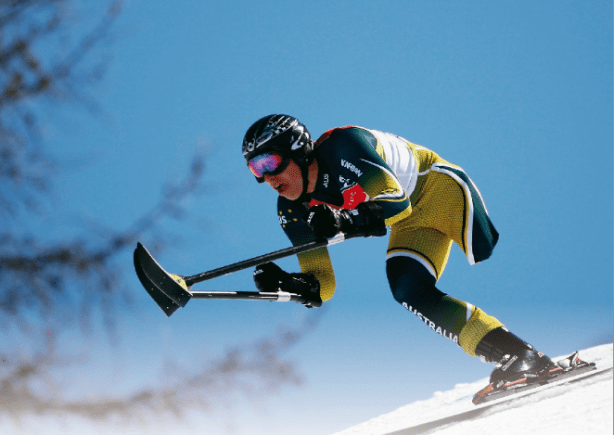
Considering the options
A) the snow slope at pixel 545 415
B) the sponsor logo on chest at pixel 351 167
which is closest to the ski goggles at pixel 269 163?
the sponsor logo on chest at pixel 351 167

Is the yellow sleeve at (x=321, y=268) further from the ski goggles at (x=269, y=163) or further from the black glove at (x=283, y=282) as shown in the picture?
the ski goggles at (x=269, y=163)

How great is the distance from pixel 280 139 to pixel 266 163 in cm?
19

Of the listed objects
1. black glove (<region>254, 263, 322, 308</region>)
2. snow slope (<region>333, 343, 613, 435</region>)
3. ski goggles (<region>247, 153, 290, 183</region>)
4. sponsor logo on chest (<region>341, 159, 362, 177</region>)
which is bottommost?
snow slope (<region>333, 343, 613, 435</region>)

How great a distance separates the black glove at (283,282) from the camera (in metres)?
4.03

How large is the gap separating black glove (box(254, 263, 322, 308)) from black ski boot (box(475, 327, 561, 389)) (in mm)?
1236

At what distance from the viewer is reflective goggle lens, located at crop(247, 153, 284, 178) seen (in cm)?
386

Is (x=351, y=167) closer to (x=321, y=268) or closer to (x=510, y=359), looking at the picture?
(x=321, y=268)

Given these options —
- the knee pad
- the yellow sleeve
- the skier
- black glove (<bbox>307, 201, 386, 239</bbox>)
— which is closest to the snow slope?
the skier

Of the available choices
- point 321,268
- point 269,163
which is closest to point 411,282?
point 321,268

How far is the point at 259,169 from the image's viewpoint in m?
3.93

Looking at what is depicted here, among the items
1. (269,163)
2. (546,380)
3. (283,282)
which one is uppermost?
(269,163)

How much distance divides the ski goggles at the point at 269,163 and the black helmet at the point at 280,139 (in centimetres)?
3

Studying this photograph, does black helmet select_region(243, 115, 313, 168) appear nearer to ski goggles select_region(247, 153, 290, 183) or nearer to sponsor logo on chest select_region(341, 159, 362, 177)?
ski goggles select_region(247, 153, 290, 183)

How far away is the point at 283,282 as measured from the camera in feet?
13.3
